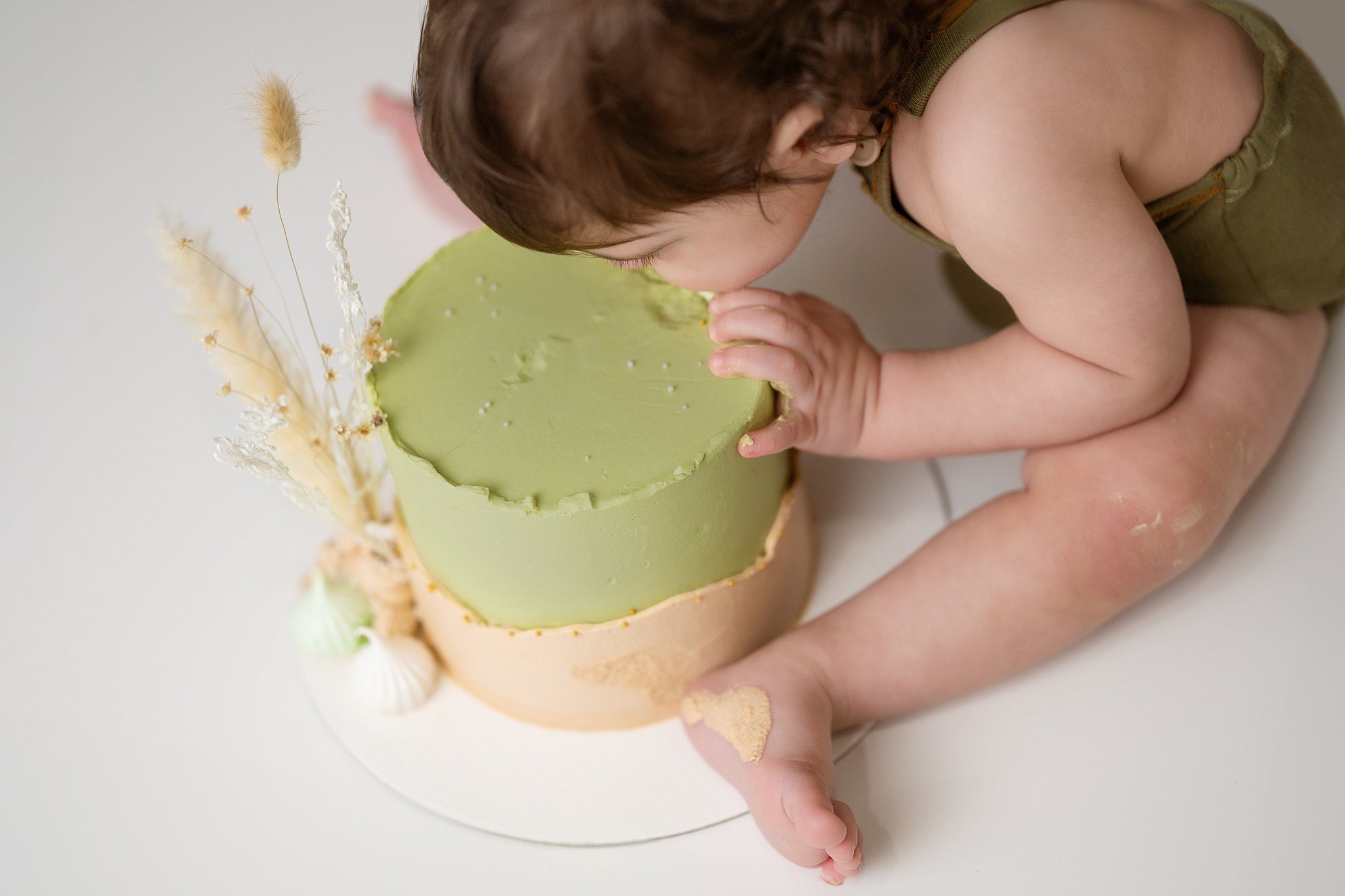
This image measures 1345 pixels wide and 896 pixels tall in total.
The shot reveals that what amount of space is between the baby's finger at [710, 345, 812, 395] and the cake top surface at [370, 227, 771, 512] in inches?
0.4

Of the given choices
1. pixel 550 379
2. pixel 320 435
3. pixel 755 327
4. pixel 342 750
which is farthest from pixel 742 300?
pixel 342 750

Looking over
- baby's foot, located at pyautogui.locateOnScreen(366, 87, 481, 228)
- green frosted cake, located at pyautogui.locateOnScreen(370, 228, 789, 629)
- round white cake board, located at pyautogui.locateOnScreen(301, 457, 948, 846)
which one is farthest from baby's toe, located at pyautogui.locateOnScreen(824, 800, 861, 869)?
baby's foot, located at pyautogui.locateOnScreen(366, 87, 481, 228)

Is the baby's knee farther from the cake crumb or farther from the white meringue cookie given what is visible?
the white meringue cookie

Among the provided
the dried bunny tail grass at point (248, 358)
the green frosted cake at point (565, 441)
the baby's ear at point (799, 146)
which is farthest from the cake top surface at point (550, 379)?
the baby's ear at point (799, 146)

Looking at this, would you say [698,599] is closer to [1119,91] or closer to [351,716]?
[351,716]

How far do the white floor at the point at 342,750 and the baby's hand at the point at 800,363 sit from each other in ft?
0.83

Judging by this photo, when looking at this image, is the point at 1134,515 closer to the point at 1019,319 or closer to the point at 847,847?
the point at 1019,319

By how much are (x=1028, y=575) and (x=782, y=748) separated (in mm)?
269

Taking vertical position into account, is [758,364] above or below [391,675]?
above

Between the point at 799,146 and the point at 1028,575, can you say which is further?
the point at 1028,575

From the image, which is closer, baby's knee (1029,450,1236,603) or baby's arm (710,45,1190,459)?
baby's arm (710,45,1190,459)

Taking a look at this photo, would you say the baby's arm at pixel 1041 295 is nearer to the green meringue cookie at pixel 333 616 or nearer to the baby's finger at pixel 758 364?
the baby's finger at pixel 758 364

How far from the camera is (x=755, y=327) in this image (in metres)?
1.07

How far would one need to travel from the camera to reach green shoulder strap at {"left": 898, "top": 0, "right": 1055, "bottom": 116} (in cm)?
96
